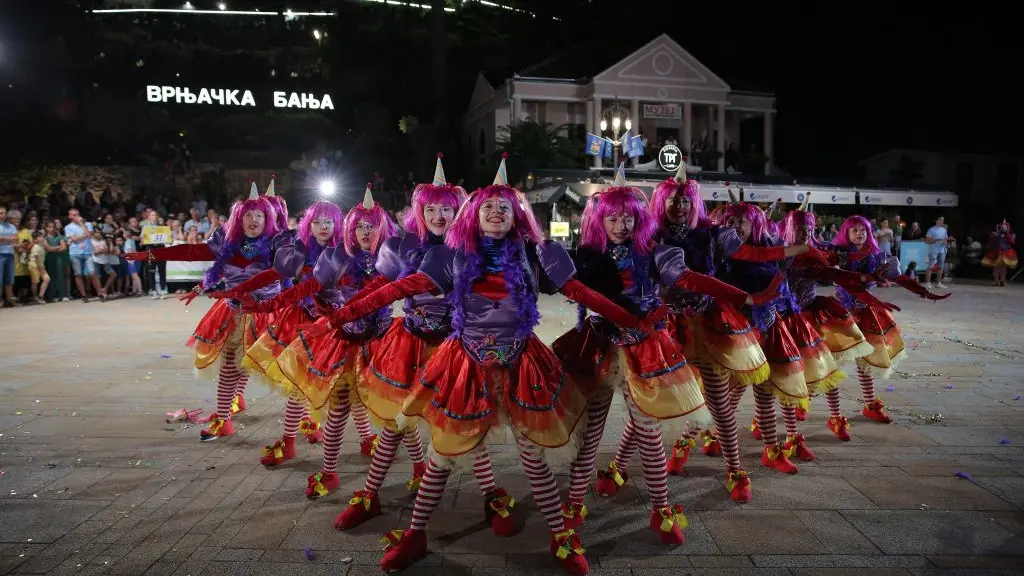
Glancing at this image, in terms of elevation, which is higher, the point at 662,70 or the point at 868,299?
the point at 662,70

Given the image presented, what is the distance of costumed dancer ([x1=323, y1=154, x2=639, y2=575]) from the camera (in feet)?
11.5

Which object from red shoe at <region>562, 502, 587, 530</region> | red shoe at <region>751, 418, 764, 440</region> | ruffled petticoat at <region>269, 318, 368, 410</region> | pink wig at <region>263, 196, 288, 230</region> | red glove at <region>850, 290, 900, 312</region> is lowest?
red shoe at <region>751, 418, 764, 440</region>

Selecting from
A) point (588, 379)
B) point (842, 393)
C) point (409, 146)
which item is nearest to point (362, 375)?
point (588, 379)

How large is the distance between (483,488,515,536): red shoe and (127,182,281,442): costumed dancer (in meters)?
2.71

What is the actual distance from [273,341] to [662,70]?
26966 millimetres

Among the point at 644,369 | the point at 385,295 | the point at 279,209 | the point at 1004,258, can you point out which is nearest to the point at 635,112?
the point at 1004,258

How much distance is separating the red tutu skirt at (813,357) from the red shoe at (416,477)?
9.48 ft

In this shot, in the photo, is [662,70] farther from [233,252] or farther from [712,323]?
[712,323]

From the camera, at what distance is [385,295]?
3.73 meters

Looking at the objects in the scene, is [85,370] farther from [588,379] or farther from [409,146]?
[409,146]

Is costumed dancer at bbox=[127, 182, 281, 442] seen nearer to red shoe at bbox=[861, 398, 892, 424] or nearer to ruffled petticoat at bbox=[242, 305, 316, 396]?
ruffled petticoat at bbox=[242, 305, 316, 396]

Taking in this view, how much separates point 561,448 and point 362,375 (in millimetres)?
1518

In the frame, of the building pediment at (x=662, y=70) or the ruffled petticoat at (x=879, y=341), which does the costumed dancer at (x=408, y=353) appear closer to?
the ruffled petticoat at (x=879, y=341)

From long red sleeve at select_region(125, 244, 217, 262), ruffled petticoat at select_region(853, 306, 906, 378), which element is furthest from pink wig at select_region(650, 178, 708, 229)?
long red sleeve at select_region(125, 244, 217, 262)
